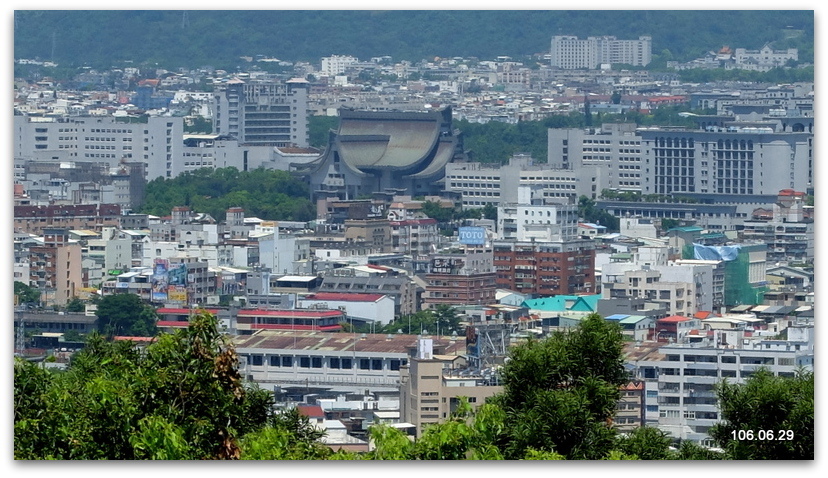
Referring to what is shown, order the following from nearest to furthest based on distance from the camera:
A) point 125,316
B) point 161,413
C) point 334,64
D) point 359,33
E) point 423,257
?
point 161,413
point 125,316
point 423,257
point 359,33
point 334,64

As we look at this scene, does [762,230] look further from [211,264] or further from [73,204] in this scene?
[73,204]

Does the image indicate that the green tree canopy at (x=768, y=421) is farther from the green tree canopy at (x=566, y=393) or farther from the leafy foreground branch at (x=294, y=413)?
the green tree canopy at (x=566, y=393)

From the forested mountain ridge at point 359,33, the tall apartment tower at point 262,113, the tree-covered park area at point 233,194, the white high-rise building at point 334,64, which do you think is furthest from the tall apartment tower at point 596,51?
the tree-covered park area at point 233,194

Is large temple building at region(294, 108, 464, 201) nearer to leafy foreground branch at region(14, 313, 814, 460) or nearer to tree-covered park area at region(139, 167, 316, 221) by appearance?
tree-covered park area at region(139, 167, 316, 221)
